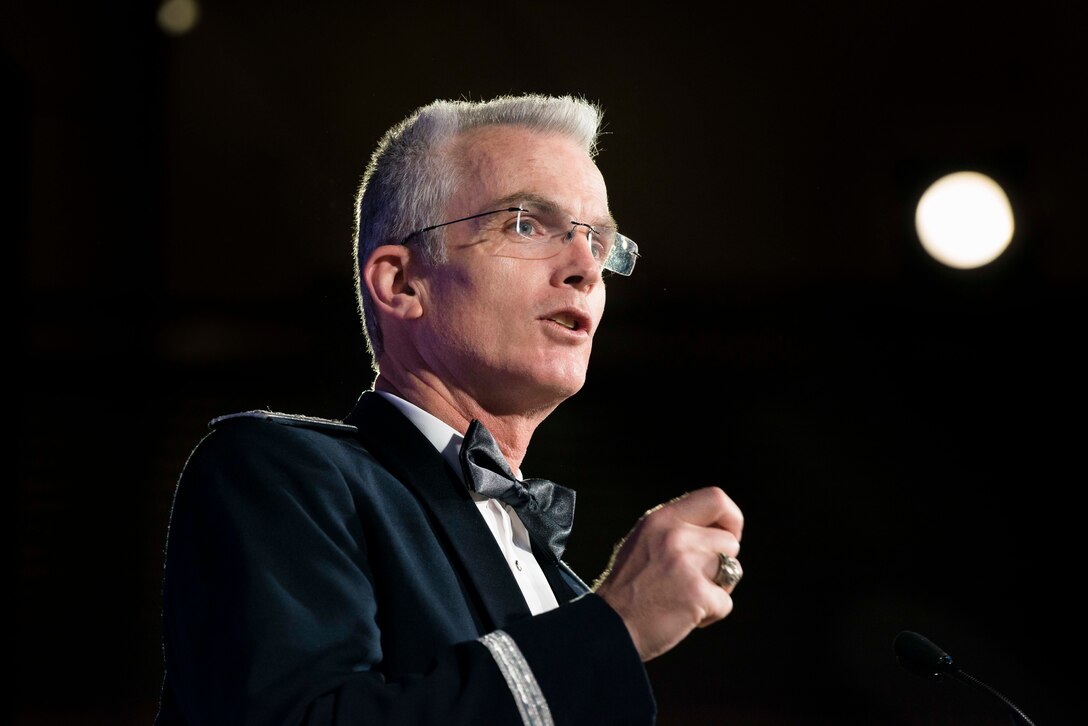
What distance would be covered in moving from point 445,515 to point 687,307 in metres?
1.95

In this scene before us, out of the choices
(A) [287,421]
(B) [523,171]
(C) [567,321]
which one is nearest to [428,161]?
(B) [523,171]

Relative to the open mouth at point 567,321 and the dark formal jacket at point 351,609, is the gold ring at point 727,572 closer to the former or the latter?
the dark formal jacket at point 351,609

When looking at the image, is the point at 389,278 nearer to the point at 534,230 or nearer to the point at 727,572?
the point at 534,230

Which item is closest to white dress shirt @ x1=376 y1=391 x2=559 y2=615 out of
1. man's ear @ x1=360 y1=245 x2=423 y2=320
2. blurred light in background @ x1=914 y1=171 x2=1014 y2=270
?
man's ear @ x1=360 y1=245 x2=423 y2=320

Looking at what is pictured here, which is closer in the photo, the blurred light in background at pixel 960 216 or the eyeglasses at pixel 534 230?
the eyeglasses at pixel 534 230

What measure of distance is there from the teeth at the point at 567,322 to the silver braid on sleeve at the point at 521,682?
2.09ft

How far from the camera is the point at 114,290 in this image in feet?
9.75

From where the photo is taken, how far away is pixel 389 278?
179 centimetres

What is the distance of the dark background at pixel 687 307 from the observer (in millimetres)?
2942

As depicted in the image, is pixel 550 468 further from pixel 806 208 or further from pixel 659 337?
pixel 806 208

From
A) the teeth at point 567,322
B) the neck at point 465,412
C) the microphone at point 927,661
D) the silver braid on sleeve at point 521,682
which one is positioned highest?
the teeth at point 567,322

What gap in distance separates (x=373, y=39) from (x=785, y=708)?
2.09 meters

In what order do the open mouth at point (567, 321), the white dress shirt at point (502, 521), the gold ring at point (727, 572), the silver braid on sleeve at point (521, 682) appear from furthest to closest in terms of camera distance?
the open mouth at point (567, 321), the white dress shirt at point (502, 521), the gold ring at point (727, 572), the silver braid on sleeve at point (521, 682)

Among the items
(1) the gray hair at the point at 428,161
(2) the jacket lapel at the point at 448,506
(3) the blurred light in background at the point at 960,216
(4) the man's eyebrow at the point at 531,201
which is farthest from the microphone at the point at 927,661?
(3) the blurred light in background at the point at 960,216
